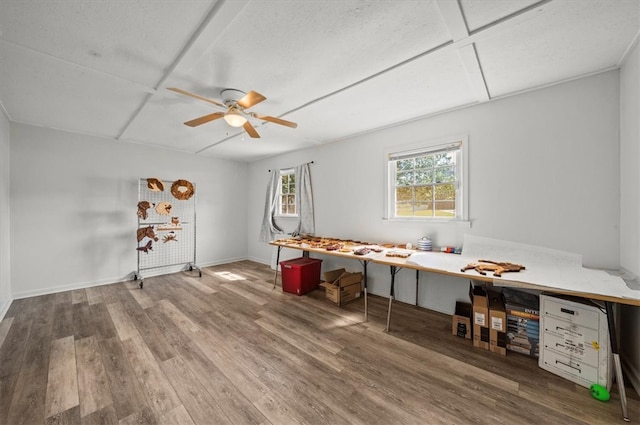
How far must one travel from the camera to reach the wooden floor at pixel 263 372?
4.79 feet

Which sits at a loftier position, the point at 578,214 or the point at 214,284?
the point at 578,214

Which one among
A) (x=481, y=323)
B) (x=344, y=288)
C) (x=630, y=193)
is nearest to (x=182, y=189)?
(x=344, y=288)

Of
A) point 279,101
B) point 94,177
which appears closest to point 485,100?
point 279,101

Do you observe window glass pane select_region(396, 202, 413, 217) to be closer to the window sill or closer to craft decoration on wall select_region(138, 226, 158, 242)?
the window sill

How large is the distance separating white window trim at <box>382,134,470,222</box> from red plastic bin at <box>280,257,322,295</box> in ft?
4.63

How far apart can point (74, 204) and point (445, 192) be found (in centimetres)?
563

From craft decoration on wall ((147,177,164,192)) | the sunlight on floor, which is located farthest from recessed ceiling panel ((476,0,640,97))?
craft decoration on wall ((147,177,164,192))

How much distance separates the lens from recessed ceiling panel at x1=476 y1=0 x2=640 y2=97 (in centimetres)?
142

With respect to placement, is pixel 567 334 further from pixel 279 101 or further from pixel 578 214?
Result: pixel 279 101

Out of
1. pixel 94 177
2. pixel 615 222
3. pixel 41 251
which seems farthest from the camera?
pixel 94 177

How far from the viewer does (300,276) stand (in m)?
3.49

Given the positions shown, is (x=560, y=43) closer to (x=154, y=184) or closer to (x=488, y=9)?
(x=488, y=9)

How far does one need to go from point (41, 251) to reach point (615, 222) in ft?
22.8

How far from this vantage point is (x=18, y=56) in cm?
183
